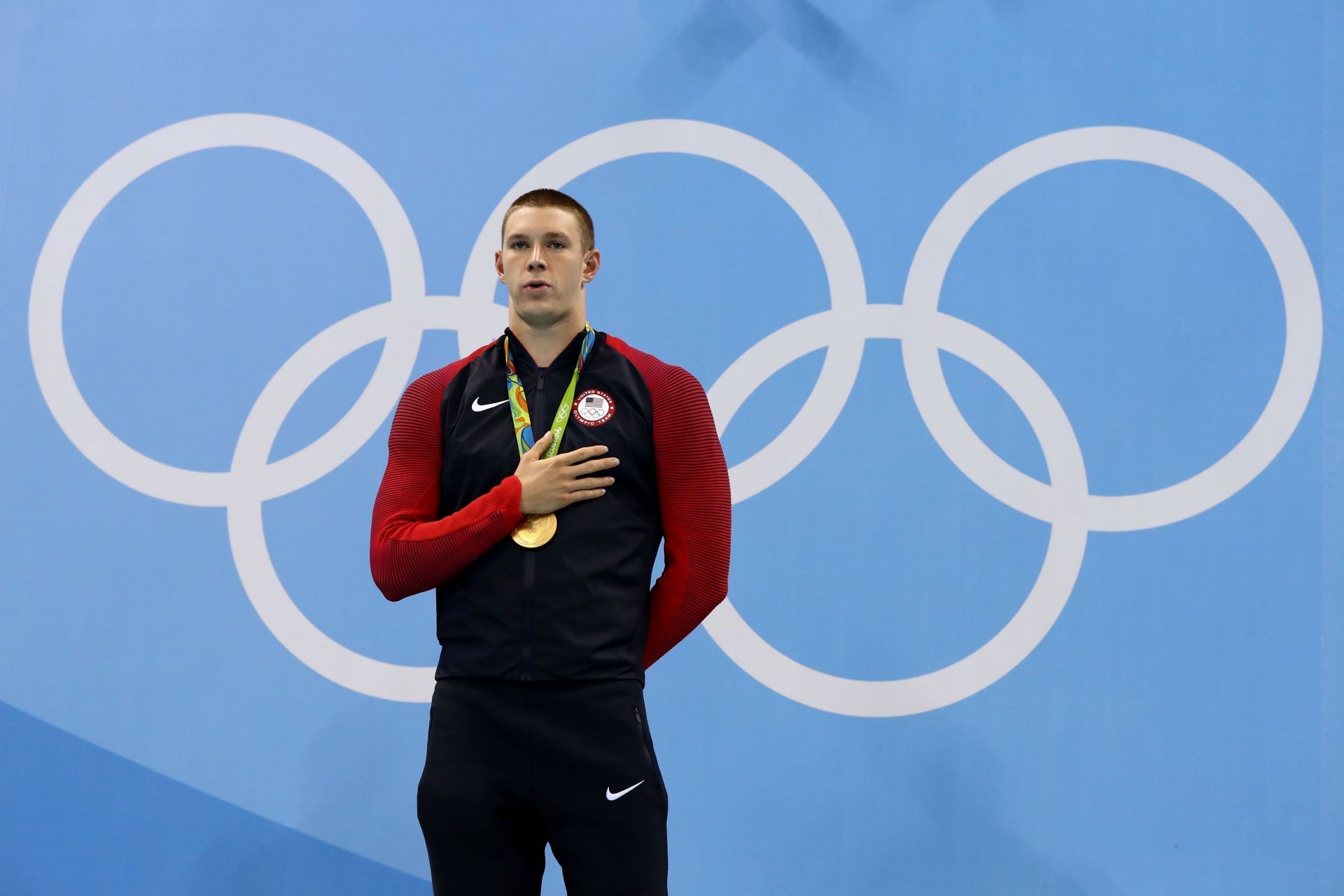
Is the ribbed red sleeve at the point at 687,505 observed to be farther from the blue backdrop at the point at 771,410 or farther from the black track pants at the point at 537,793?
the blue backdrop at the point at 771,410

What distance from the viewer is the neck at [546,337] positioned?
2.18 metres

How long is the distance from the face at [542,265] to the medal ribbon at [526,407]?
0.07m

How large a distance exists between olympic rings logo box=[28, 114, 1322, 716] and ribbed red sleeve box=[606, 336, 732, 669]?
44.8 inches

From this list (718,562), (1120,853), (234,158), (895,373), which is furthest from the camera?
(234,158)

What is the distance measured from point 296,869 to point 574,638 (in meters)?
1.90

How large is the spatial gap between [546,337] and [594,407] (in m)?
0.17

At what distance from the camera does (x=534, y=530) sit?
6.65 ft

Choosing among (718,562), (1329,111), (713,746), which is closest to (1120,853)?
(713,746)

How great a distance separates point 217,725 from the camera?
3.44 meters

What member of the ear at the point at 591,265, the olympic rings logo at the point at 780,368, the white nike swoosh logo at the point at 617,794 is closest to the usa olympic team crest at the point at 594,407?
the ear at the point at 591,265

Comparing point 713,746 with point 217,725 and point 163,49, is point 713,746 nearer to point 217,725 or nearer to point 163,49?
point 217,725

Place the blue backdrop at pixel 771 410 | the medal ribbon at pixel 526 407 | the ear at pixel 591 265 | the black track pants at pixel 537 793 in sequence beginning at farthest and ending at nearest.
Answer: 1. the blue backdrop at pixel 771 410
2. the ear at pixel 591 265
3. the medal ribbon at pixel 526 407
4. the black track pants at pixel 537 793

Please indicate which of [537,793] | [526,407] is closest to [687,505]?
[526,407]

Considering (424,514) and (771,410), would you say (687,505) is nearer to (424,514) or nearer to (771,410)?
(424,514)
